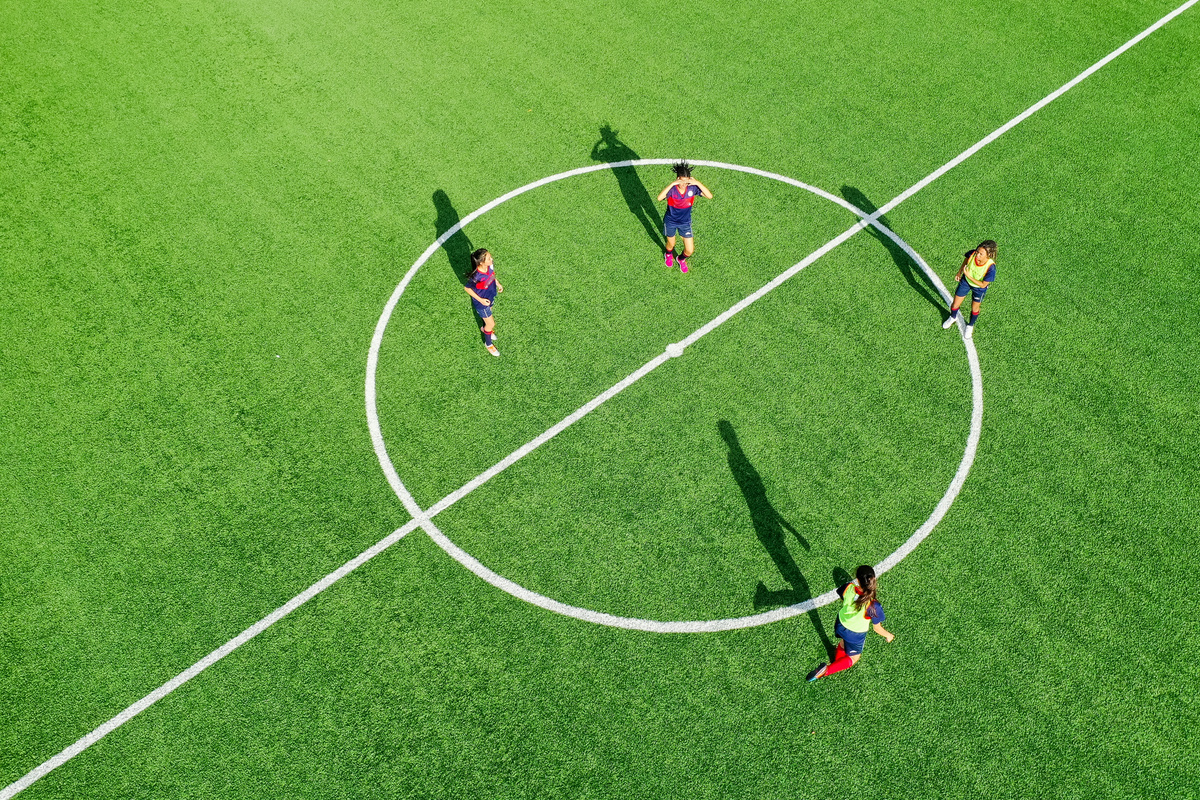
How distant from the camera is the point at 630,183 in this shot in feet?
46.7

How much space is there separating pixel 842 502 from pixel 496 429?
A: 199 inches

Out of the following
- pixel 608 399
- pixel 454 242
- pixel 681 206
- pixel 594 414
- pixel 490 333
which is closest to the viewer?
pixel 594 414

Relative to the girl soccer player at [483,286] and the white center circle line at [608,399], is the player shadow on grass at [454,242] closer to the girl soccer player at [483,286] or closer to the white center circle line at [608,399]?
the white center circle line at [608,399]

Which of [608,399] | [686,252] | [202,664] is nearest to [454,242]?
[686,252]

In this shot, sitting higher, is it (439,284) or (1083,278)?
(1083,278)

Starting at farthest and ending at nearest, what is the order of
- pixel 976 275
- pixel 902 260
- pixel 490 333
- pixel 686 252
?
1. pixel 902 260
2. pixel 686 252
3. pixel 490 333
4. pixel 976 275

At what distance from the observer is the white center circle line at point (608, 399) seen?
9477 millimetres

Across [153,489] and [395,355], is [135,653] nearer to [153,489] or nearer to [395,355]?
[153,489]

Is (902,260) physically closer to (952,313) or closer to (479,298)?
(952,313)

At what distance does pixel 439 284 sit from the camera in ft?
42.0

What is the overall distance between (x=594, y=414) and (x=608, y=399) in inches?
13.5

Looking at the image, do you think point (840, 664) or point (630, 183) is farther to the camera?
point (630, 183)

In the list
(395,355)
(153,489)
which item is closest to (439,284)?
(395,355)

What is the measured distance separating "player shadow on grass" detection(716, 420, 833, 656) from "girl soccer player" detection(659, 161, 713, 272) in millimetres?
3320
